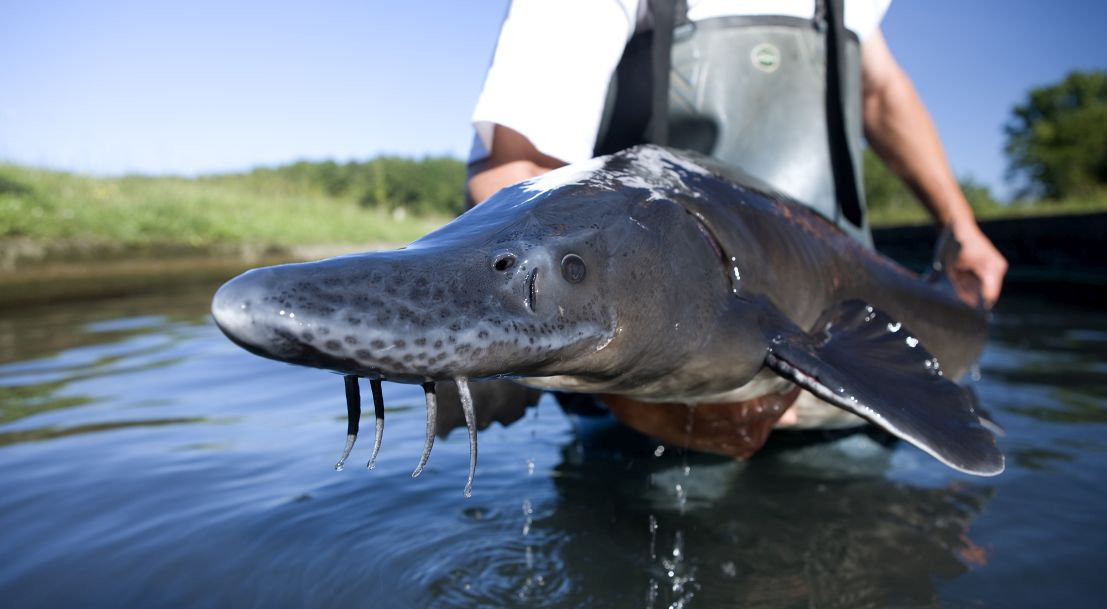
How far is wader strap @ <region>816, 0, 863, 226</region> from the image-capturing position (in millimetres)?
2570

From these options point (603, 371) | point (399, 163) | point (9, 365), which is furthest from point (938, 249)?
point (399, 163)


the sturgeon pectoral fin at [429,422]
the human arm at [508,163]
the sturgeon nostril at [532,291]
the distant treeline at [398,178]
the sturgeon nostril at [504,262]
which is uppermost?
the human arm at [508,163]

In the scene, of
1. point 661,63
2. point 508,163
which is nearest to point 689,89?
point 661,63

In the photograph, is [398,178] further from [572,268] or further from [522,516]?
[572,268]

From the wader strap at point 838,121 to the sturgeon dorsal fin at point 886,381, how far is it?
88 centimetres

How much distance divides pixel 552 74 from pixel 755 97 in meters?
0.80

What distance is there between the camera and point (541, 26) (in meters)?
2.06

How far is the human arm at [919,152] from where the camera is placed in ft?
→ 10.5

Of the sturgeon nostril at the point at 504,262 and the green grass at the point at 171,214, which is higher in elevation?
the sturgeon nostril at the point at 504,262

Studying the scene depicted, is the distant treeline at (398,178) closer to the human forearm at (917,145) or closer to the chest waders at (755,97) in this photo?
the human forearm at (917,145)

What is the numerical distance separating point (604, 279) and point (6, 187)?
11915 millimetres

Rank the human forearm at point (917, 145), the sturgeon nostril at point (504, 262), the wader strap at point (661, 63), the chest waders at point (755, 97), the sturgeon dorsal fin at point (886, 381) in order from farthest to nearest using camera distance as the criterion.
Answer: the human forearm at point (917, 145) < the chest waders at point (755, 97) < the wader strap at point (661, 63) < the sturgeon dorsal fin at point (886, 381) < the sturgeon nostril at point (504, 262)

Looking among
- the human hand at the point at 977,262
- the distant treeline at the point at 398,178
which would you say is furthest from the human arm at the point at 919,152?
the distant treeline at the point at 398,178

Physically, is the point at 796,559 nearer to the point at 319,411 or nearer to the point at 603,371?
the point at 603,371
